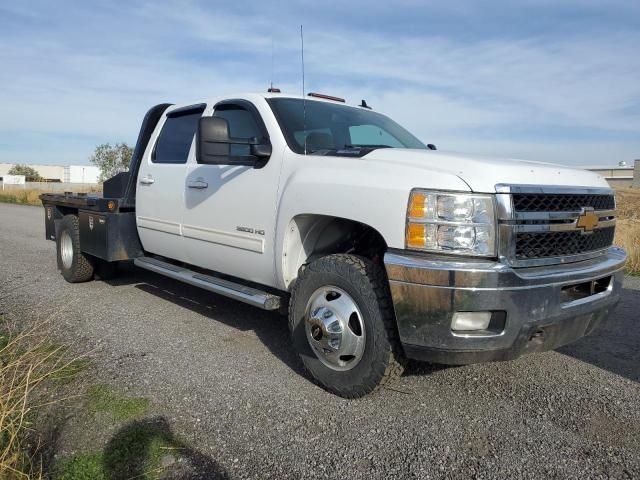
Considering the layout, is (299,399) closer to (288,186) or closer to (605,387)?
(288,186)

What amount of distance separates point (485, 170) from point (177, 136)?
3418 millimetres

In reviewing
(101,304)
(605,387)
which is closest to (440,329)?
(605,387)

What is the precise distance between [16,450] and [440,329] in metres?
2.20

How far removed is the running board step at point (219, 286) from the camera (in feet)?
12.8

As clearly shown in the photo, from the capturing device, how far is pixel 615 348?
4461 millimetres

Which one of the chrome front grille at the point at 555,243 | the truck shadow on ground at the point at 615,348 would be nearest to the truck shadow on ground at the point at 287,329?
the truck shadow on ground at the point at 615,348

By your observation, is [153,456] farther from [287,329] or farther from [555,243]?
[555,243]

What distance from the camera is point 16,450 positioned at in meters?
2.62

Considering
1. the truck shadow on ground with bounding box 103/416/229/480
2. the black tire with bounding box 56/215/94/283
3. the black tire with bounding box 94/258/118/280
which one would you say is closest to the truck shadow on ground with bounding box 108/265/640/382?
the black tire with bounding box 94/258/118/280

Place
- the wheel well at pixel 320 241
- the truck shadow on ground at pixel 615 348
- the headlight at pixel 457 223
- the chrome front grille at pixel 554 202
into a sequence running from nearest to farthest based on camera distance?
the headlight at pixel 457 223
the chrome front grille at pixel 554 202
the wheel well at pixel 320 241
the truck shadow on ground at pixel 615 348

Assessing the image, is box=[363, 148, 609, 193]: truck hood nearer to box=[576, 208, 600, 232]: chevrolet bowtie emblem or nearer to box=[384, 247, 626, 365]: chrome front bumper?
box=[576, 208, 600, 232]: chevrolet bowtie emblem

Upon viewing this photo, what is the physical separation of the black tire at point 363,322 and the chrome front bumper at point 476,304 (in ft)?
0.49

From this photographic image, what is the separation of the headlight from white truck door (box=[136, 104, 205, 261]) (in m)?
2.70

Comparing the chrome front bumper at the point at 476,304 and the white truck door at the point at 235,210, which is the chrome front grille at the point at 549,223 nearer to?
the chrome front bumper at the point at 476,304
